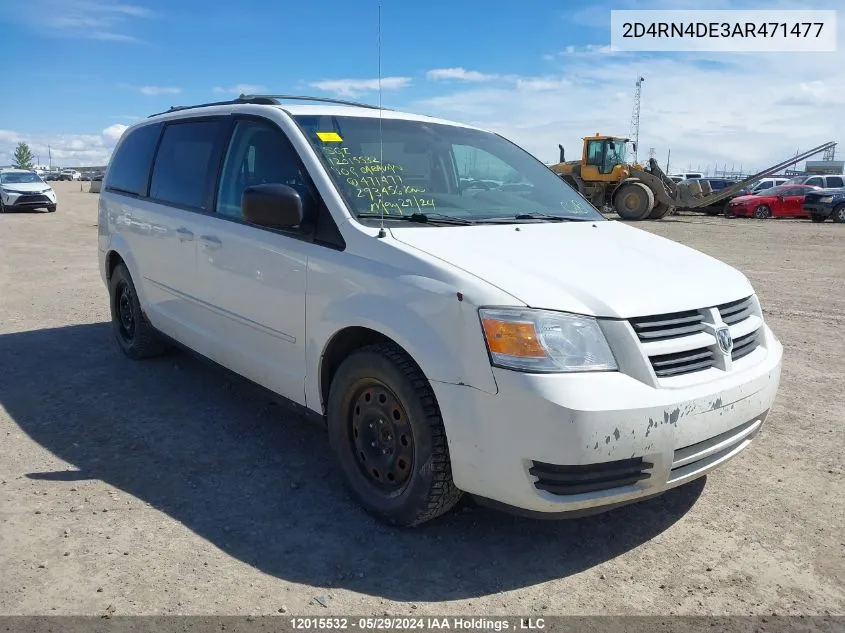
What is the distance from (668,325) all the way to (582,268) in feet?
1.42

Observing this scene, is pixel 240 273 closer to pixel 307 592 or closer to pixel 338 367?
pixel 338 367

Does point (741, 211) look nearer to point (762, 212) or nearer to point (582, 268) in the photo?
point (762, 212)

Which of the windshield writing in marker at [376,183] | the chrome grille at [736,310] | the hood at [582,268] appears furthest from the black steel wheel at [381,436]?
the chrome grille at [736,310]

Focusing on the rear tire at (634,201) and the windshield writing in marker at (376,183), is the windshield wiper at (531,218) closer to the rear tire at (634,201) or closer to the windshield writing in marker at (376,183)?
the windshield writing in marker at (376,183)

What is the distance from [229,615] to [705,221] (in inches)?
986

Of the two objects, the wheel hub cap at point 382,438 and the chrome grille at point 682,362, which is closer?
the chrome grille at point 682,362

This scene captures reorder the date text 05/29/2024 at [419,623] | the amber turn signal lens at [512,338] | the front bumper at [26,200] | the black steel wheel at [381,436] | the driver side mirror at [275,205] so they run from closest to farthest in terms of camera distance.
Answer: the date text 05/29/2024 at [419,623] < the amber turn signal lens at [512,338] < the black steel wheel at [381,436] < the driver side mirror at [275,205] < the front bumper at [26,200]

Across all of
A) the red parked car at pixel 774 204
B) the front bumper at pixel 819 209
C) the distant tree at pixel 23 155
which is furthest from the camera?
the distant tree at pixel 23 155

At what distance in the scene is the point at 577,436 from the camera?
8.36ft

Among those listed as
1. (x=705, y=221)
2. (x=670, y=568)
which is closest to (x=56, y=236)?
(x=670, y=568)

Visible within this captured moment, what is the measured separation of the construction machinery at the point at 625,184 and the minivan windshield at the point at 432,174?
20.1m

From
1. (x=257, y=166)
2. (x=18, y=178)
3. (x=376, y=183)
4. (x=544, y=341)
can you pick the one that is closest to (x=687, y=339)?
(x=544, y=341)

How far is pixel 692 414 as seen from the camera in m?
2.73

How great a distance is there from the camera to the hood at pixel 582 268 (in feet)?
9.02
